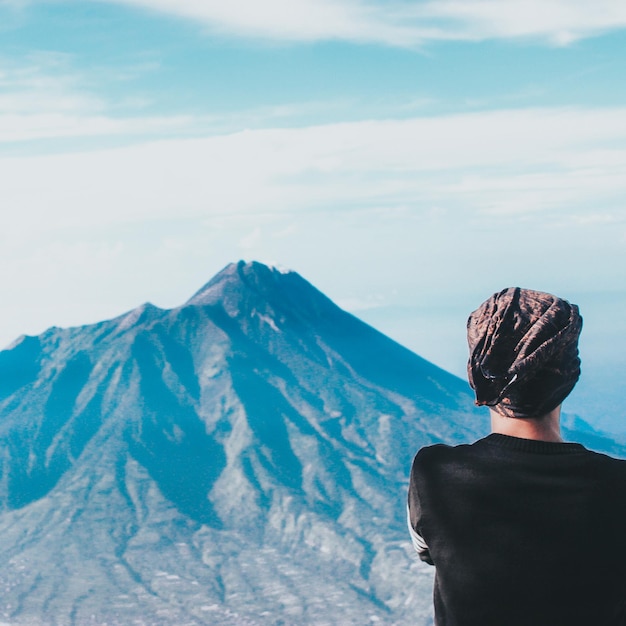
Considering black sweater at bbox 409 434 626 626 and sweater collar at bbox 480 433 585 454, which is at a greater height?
sweater collar at bbox 480 433 585 454

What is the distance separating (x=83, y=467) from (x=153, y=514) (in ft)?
46.6

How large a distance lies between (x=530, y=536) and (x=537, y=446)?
0.36 metres

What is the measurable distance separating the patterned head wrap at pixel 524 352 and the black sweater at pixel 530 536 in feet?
0.61

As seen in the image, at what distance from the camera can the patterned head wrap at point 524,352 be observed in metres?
4.09

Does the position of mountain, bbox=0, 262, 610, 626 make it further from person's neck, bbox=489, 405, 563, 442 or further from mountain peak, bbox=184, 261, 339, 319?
person's neck, bbox=489, 405, 563, 442

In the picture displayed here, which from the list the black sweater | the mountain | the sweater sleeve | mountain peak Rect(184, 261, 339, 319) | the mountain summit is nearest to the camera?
the black sweater

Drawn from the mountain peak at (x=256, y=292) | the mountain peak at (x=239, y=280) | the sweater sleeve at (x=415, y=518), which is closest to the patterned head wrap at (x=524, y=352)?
the sweater sleeve at (x=415, y=518)

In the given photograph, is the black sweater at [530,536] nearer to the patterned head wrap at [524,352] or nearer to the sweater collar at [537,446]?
the sweater collar at [537,446]

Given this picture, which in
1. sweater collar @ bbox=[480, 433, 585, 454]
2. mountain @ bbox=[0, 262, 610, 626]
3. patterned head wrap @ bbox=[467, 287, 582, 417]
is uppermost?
patterned head wrap @ bbox=[467, 287, 582, 417]

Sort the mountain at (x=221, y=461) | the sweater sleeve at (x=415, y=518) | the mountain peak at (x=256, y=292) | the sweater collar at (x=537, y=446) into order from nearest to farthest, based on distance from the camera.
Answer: the sweater collar at (x=537, y=446), the sweater sleeve at (x=415, y=518), the mountain at (x=221, y=461), the mountain peak at (x=256, y=292)

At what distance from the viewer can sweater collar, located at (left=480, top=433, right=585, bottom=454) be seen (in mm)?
4086

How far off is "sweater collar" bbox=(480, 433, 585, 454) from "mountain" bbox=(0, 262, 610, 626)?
94.8 meters

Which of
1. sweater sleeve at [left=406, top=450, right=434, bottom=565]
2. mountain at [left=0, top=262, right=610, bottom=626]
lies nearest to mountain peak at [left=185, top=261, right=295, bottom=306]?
mountain at [left=0, top=262, right=610, bottom=626]

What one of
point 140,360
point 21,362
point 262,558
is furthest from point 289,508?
point 21,362
